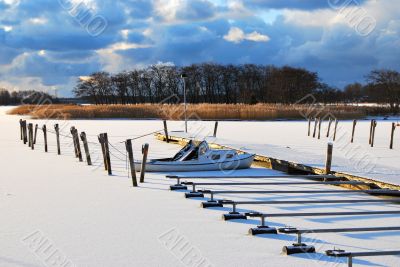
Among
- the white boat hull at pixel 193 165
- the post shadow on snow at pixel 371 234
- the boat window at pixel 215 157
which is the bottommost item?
the white boat hull at pixel 193 165

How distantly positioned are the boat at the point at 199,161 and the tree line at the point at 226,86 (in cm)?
5705

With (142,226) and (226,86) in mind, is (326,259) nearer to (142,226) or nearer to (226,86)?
(142,226)

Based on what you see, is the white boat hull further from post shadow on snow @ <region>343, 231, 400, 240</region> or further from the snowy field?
post shadow on snow @ <region>343, 231, 400, 240</region>

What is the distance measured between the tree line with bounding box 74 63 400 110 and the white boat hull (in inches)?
2241

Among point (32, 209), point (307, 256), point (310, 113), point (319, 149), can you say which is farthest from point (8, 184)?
point (310, 113)

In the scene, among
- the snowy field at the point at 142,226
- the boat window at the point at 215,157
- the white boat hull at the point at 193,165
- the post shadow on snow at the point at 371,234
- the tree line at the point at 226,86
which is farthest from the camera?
the tree line at the point at 226,86

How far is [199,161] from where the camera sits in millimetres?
15805

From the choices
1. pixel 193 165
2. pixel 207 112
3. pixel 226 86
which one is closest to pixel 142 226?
pixel 193 165

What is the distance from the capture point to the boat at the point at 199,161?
15633mm

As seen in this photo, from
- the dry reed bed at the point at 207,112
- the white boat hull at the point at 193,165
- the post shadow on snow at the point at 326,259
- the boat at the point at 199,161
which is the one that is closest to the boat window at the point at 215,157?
the boat at the point at 199,161

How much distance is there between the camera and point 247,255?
24.0 ft

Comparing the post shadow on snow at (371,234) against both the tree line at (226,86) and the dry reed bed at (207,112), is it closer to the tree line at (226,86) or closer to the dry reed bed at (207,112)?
the dry reed bed at (207,112)

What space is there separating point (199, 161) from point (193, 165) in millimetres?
207

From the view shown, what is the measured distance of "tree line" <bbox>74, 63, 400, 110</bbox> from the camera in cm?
7850
